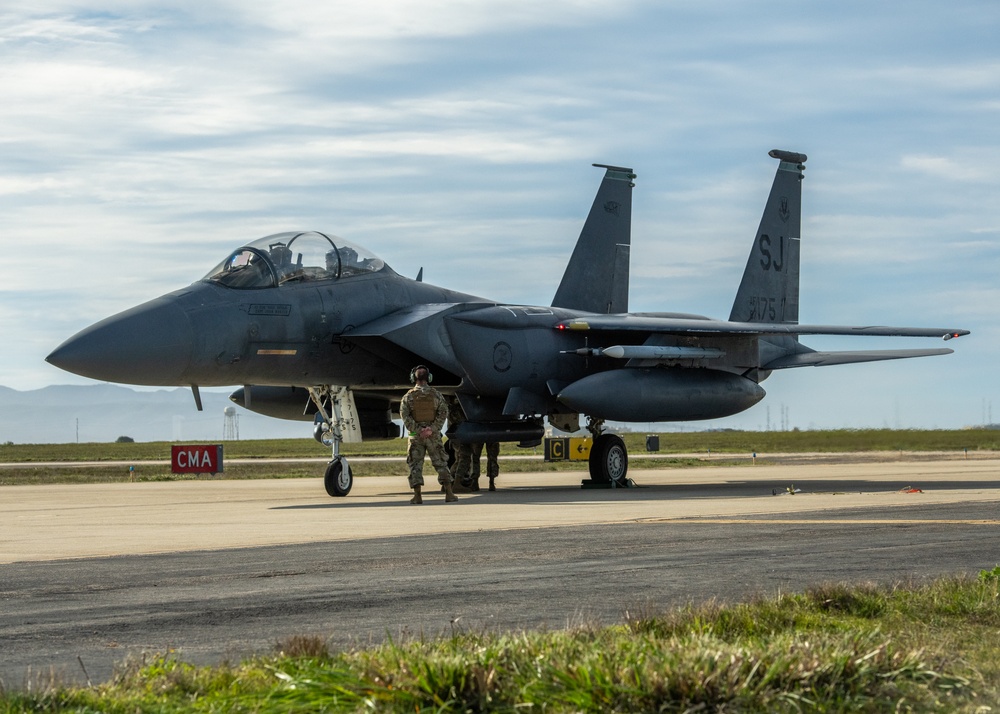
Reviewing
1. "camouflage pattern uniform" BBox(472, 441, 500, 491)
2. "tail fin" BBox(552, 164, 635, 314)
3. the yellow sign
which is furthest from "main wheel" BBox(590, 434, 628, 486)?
the yellow sign

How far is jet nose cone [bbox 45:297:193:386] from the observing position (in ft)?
53.6

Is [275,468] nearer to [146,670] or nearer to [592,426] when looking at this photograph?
[592,426]

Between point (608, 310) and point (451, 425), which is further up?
point (608, 310)

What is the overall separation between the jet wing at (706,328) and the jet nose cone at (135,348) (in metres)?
7.26

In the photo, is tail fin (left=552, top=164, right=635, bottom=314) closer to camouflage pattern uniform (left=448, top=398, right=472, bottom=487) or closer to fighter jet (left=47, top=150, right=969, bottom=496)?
fighter jet (left=47, top=150, right=969, bottom=496)

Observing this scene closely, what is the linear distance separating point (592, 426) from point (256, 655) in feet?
60.4

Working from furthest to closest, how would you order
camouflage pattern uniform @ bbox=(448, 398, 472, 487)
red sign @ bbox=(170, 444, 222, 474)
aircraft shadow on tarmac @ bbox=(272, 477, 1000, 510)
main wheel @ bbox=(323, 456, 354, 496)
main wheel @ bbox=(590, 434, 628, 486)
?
red sign @ bbox=(170, 444, 222, 474) → main wheel @ bbox=(590, 434, 628, 486) → camouflage pattern uniform @ bbox=(448, 398, 472, 487) → main wheel @ bbox=(323, 456, 354, 496) → aircraft shadow on tarmac @ bbox=(272, 477, 1000, 510)

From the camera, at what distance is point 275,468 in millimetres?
39438

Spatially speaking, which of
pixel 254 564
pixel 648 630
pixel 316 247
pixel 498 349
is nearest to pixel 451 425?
pixel 498 349

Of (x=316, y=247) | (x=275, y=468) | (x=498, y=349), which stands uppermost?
(x=316, y=247)

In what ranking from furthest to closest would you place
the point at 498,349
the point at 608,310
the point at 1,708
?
the point at 608,310 < the point at 498,349 < the point at 1,708

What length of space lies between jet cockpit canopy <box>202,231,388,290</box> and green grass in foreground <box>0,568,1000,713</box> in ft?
46.3

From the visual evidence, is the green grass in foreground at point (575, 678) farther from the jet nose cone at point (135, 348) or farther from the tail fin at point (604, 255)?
the tail fin at point (604, 255)

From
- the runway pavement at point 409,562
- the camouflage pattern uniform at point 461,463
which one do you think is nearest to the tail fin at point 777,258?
the camouflage pattern uniform at point 461,463
